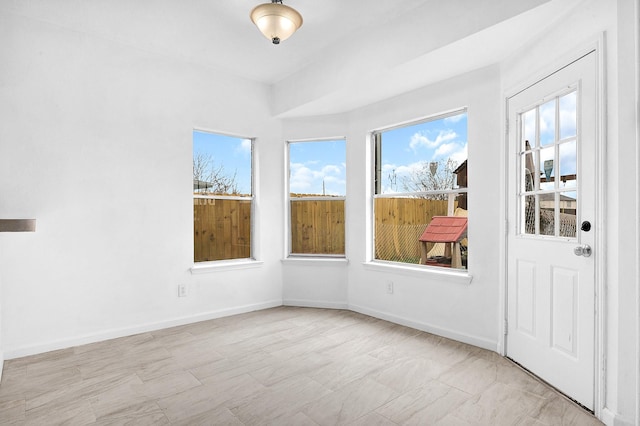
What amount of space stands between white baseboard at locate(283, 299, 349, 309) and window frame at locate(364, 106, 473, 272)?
0.64 meters

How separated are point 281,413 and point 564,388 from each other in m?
1.79

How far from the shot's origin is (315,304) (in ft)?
14.9

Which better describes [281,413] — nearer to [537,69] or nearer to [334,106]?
[537,69]

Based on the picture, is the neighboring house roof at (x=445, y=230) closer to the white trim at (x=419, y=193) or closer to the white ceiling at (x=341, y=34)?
the white trim at (x=419, y=193)

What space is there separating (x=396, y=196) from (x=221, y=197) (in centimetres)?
199

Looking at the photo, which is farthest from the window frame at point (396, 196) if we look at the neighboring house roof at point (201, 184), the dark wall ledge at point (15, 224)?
the dark wall ledge at point (15, 224)

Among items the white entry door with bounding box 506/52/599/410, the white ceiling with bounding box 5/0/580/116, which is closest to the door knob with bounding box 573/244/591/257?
the white entry door with bounding box 506/52/599/410

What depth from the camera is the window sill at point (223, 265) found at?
3973mm

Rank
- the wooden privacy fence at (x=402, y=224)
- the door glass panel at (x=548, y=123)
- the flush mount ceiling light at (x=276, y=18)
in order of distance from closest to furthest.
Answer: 1. the door glass panel at (x=548, y=123)
2. the flush mount ceiling light at (x=276, y=18)
3. the wooden privacy fence at (x=402, y=224)

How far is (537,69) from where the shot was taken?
8.42 feet

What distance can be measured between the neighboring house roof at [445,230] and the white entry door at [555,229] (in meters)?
0.56

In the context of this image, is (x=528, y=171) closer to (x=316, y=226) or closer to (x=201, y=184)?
(x=316, y=226)

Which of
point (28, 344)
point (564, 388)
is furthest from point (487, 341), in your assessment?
point (28, 344)

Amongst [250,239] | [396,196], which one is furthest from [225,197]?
[396,196]
